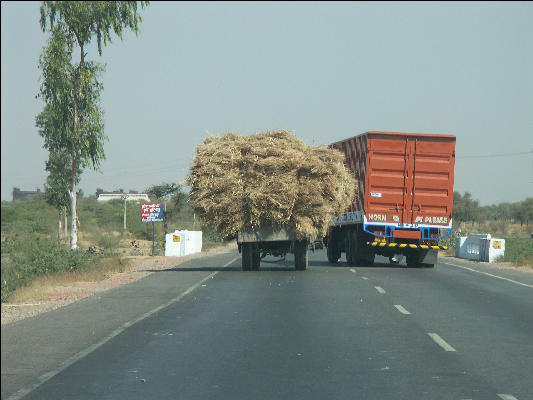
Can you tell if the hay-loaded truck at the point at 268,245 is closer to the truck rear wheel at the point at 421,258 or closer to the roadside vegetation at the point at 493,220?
the truck rear wheel at the point at 421,258

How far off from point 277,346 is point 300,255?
16.7 meters

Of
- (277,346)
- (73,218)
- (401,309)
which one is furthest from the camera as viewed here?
(73,218)

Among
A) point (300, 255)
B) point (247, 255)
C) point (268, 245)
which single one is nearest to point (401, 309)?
point (268, 245)

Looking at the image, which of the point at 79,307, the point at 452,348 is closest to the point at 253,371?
the point at 452,348

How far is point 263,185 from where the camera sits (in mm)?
25094

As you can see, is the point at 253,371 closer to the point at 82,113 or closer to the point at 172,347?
the point at 172,347

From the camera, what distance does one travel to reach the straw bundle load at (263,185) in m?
25.1

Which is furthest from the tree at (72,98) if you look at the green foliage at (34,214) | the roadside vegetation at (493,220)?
the roadside vegetation at (493,220)

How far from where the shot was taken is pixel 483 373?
8.79m

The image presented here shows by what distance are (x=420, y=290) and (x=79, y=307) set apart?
7.98 metres

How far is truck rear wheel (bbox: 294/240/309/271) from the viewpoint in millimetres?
26814

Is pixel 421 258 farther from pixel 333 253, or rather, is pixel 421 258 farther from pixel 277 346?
pixel 277 346

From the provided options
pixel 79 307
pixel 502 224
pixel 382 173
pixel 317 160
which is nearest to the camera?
pixel 79 307

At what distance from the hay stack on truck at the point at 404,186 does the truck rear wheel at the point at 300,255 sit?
2.19 metres
